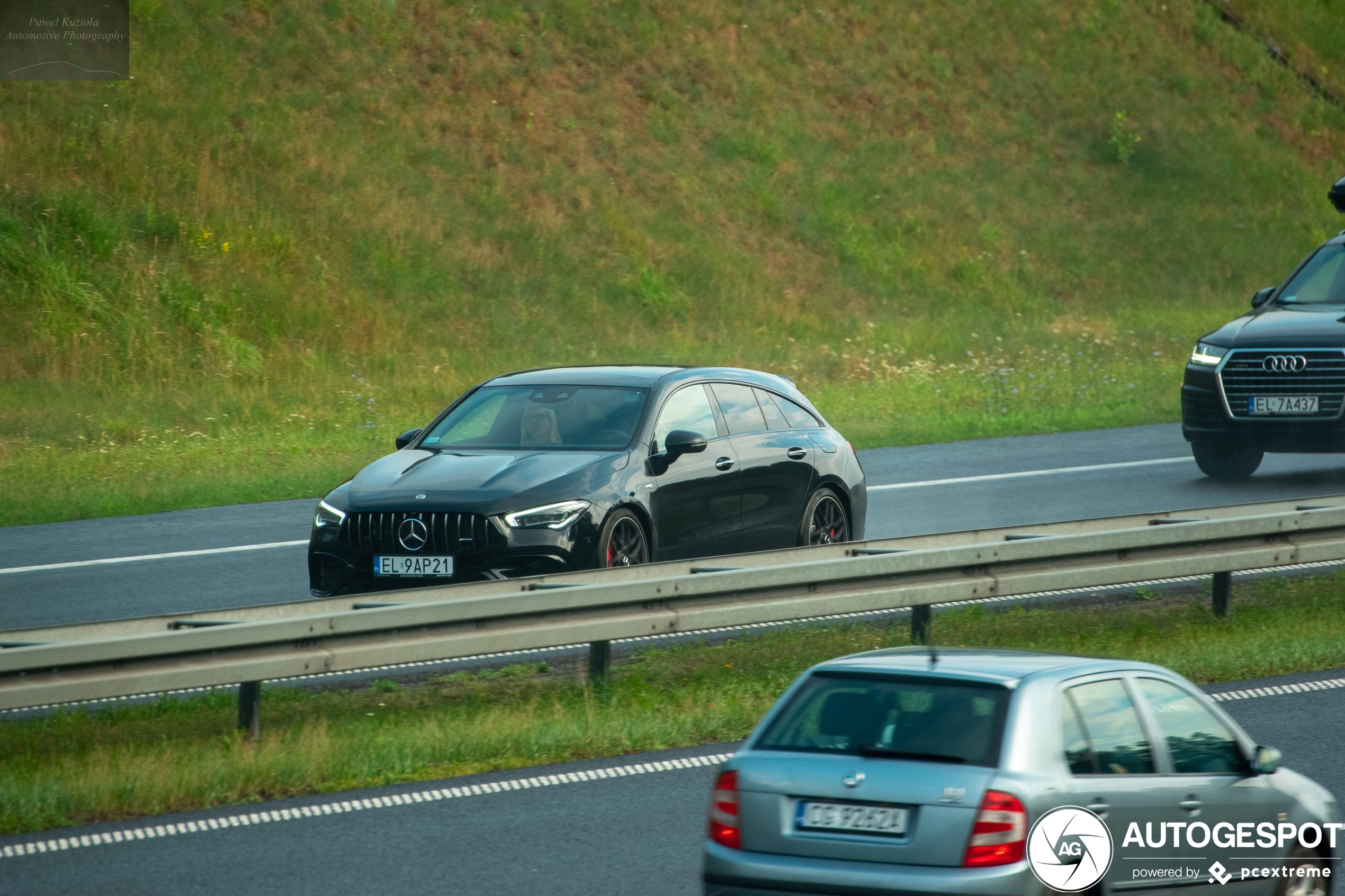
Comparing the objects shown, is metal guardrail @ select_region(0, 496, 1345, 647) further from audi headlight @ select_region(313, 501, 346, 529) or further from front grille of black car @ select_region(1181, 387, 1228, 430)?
front grille of black car @ select_region(1181, 387, 1228, 430)

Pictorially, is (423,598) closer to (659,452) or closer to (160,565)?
(659,452)

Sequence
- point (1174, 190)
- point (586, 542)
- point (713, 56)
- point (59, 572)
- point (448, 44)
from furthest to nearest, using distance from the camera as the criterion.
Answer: point (1174, 190), point (713, 56), point (448, 44), point (59, 572), point (586, 542)

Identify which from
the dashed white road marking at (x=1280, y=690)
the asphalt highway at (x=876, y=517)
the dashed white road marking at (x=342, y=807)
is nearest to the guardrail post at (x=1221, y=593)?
the dashed white road marking at (x=1280, y=690)

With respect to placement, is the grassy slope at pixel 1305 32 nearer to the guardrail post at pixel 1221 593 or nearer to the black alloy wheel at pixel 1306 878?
the guardrail post at pixel 1221 593

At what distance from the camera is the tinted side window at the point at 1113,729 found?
5593 mm

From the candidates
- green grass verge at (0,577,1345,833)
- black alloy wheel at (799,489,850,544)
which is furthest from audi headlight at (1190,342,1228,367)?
black alloy wheel at (799,489,850,544)

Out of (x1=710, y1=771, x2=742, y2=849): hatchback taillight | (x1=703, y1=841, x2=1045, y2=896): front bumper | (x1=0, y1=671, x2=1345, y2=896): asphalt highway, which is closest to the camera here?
(x1=703, y1=841, x2=1045, y2=896): front bumper

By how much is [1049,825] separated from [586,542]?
576cm

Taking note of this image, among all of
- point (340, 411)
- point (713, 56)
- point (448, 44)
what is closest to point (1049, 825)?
point (340, 411)

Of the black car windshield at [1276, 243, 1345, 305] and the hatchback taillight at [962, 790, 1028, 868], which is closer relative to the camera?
the hatchback taillight at [962, 790, 1028, 868]

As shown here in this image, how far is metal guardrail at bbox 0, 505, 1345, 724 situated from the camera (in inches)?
306

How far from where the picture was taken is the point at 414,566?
417 inches

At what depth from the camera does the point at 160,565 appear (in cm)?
1388

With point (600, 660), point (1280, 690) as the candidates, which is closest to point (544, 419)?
point (600, 660)
